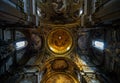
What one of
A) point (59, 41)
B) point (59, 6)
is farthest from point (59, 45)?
point (59, 6)

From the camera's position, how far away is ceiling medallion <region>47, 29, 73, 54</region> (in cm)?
2106

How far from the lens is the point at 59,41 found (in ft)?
72.0

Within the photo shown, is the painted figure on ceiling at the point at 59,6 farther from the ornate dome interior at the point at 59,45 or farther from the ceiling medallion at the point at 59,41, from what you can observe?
the ceiling medallion at the point at 59,41

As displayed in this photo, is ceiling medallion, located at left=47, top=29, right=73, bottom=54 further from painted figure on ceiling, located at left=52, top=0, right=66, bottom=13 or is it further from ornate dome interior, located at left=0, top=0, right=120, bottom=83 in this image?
painted figure on ceiling, located at left=52, top=0, right=66, bottom=13

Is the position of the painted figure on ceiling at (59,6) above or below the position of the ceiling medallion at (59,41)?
above

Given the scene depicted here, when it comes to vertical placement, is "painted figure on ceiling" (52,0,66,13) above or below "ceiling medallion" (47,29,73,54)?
above

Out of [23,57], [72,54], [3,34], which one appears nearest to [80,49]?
[72,54]

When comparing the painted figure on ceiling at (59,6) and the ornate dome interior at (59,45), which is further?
the painted figure on ceiling at (59,6)

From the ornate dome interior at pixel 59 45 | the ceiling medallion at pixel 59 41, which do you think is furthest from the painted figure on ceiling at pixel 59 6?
the ceiling medallion at pixel 59 41

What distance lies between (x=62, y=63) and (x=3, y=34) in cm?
1105

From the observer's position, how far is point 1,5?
6.12 meters

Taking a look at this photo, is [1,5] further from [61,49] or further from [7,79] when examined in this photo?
[61,49]

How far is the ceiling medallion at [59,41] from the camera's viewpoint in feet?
69.1

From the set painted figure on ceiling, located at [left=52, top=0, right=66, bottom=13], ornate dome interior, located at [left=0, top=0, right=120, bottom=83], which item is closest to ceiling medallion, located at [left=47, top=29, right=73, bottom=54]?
ornate dome interior, located at [left=0, top=0, right=120, bottom=83]
